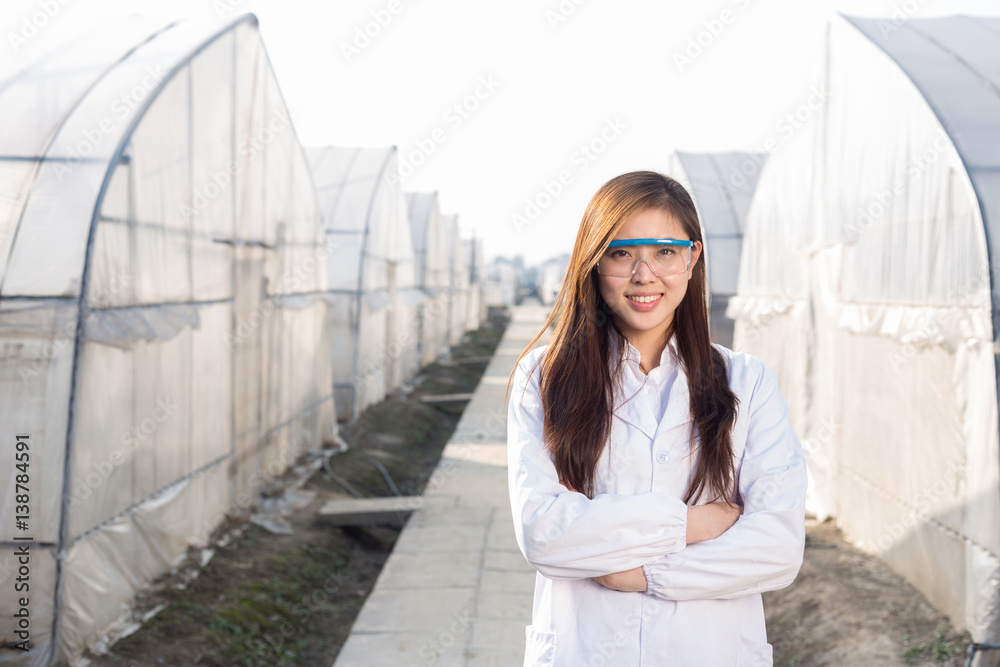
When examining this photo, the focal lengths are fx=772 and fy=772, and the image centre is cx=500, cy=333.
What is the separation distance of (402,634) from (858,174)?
5865 mm

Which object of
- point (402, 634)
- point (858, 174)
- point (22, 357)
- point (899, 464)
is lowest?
point (402, 634)

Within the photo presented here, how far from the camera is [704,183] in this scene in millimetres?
14742

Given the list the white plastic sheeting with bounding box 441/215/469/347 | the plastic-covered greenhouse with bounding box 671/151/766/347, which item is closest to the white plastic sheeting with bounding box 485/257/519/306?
the white plastic sheeting with bounding box 441/215/469/347

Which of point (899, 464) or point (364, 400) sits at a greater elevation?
point (899, 464)

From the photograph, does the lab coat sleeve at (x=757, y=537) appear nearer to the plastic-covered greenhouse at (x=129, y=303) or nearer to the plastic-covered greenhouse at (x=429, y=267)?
the plastic-covered greenhouse at (x=129, y=303)

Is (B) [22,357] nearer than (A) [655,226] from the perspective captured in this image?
No

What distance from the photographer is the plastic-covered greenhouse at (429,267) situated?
72.0 feet

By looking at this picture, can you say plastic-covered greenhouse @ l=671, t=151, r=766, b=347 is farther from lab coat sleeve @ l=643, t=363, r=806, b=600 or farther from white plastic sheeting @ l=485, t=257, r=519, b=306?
white plastic sheeting @ l=485, t=257, r=519, b=306

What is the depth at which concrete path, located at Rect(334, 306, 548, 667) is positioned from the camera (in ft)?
18.1

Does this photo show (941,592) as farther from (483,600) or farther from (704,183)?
(704,183)

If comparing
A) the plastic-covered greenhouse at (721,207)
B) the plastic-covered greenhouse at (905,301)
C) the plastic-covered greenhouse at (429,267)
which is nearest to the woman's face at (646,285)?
the plastic-covered greenhouse at (905,301)

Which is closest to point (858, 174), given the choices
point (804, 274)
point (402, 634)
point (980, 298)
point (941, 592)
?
point (804, 274)

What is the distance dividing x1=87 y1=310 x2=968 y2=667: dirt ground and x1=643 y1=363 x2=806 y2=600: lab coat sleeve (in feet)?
12.5

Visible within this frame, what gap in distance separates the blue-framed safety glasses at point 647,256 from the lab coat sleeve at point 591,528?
0.59 m
